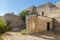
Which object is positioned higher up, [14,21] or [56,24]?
[14,21]

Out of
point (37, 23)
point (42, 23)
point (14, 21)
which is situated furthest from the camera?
point (14, 21)

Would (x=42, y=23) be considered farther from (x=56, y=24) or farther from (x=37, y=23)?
(x=56, y=24)

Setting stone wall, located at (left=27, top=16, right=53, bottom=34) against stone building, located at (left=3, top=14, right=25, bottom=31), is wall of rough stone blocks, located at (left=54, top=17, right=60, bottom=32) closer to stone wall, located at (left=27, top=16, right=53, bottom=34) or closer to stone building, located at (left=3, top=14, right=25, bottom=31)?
stone wall, located at (left=27, top=16, right=53, bottom=34)

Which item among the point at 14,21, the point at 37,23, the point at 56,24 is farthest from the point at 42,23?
the point at 14,21

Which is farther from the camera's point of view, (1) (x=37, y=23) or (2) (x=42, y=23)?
(2) (x=42, y=23)

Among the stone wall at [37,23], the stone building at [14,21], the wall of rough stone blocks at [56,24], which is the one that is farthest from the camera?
the stone building at [14,21]

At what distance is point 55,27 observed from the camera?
2145cm

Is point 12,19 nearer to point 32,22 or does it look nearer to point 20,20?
point 20,20

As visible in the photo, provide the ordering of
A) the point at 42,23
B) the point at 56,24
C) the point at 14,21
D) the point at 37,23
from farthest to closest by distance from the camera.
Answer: the point at 14,21 < the point at 56,24 < the point at 42,23 < the point at 37,23

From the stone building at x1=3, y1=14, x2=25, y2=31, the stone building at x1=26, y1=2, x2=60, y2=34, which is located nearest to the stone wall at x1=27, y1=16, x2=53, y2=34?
the stone building at x1=26, y1=2, x2=60, y2=34

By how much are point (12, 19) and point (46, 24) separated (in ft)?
33.3

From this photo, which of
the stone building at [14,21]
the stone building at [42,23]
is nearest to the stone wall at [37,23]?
the stone building at [42,23]

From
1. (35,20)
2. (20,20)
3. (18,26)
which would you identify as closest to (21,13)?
(20,20)

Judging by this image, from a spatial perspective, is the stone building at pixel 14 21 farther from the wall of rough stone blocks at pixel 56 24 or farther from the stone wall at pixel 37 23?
the wall of rough stone blocks at pixel 56 24
